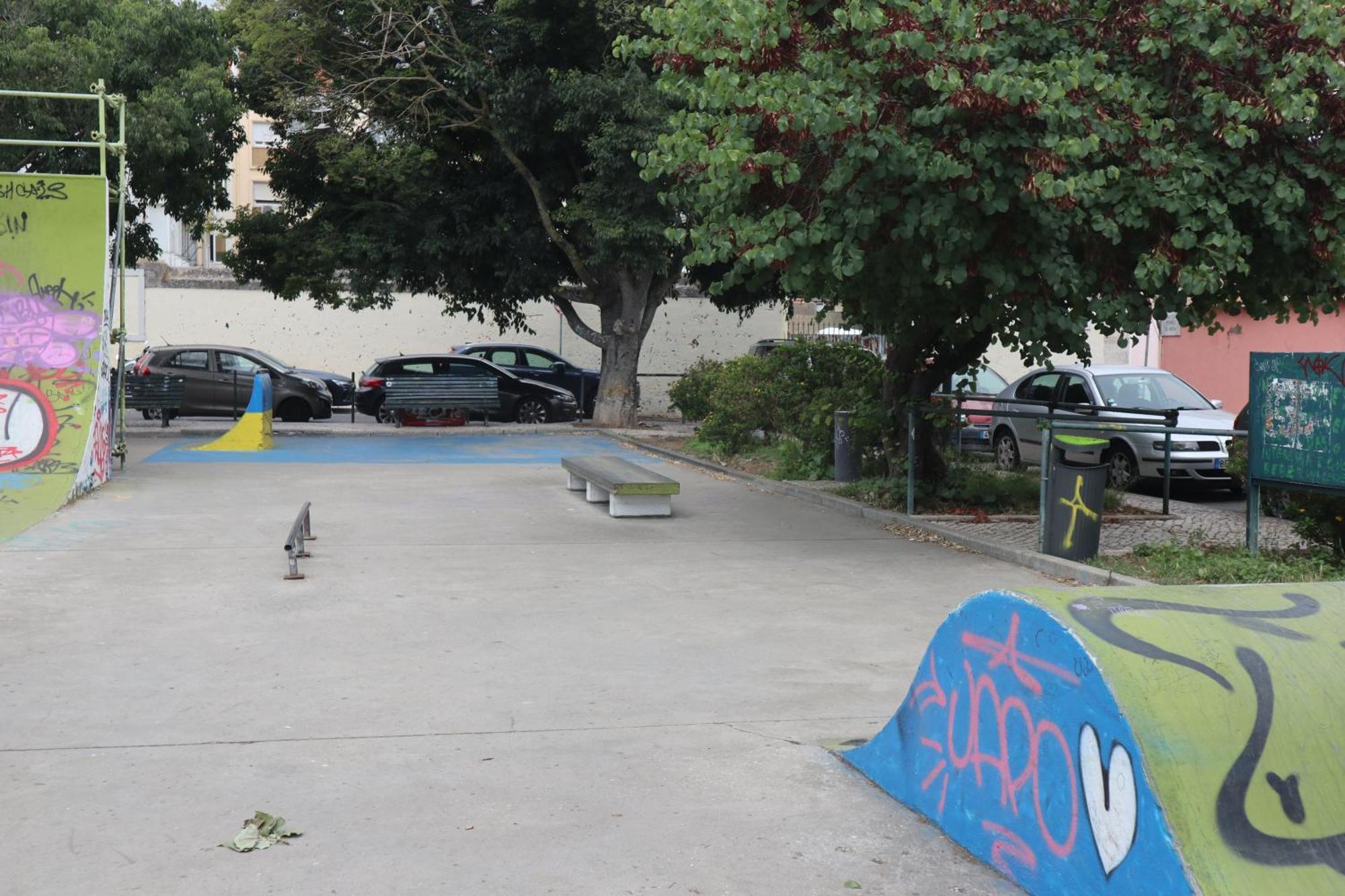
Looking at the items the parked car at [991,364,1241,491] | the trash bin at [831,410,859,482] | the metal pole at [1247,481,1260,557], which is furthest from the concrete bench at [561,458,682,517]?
the metal pole at [1247,481,1260,557]

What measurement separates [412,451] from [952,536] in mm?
11245

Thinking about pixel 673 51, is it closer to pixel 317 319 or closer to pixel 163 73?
pixel 163 73

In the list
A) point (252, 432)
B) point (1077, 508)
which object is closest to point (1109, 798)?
point (1077, 508)

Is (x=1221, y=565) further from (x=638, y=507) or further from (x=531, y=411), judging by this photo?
(x=531, y=411)

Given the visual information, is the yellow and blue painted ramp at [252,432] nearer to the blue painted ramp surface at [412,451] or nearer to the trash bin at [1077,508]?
the blue painted ramp surface at [412,451]

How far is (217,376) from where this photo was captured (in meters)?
26.0

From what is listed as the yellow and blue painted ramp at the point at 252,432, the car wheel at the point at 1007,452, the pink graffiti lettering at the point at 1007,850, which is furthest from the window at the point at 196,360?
the pink graffiti lettering at the point at 1007,850

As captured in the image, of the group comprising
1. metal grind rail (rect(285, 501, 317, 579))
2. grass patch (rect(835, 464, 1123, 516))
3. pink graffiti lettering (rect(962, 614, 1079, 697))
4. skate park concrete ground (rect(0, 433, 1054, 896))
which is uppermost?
pink graffiti lettering (rect(962, 614, 1079, 697))

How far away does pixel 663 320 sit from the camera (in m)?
35.1

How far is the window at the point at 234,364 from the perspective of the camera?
85.5 ft

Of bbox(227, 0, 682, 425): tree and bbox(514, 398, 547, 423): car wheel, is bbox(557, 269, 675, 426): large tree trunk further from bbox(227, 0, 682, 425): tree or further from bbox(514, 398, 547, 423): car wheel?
bbox(514, 398, 547, 423): car wheel

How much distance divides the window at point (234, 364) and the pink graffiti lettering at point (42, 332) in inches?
404

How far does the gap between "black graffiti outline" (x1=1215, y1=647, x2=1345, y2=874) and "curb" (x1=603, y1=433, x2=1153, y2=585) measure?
5.22 m

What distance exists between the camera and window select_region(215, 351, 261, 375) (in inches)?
1025
